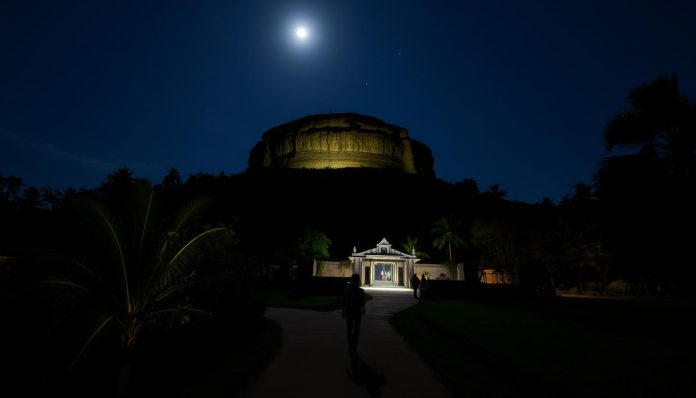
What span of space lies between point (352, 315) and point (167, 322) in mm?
3635

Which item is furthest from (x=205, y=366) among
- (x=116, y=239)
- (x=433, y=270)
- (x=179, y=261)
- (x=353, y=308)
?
(x=433, y=270)

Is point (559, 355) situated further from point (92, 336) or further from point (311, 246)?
point (311, 246)

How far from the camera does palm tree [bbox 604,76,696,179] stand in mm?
8211

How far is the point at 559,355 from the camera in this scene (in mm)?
7363

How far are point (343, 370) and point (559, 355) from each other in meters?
4.01

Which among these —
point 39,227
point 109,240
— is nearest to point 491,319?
point 109,240

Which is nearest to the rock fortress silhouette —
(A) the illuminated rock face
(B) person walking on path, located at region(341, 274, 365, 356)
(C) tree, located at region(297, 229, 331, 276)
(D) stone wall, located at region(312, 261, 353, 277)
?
(A) the illuminated rock face

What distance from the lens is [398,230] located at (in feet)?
204

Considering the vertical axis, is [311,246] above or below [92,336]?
above

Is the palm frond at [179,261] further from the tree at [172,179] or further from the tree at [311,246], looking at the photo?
the tree at [172,179]

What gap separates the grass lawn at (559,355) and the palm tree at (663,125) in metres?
3.81

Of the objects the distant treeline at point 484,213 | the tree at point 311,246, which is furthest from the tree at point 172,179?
the tree at point 311,246

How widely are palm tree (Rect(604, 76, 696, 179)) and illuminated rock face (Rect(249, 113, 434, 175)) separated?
79683 millimetres

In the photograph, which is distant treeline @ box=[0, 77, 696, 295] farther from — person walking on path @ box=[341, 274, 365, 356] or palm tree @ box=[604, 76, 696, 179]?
person walking on path @ box=[341, 274, 365, 356]
